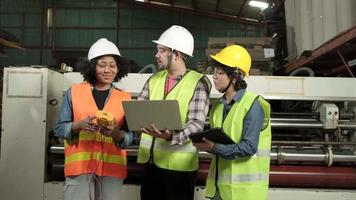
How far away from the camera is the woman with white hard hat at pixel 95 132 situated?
202cm

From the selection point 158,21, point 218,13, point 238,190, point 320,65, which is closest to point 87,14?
point 158,21

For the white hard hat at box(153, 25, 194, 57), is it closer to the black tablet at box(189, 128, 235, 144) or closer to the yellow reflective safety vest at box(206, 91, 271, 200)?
the yellow reflective safety vest at box(206, 91, 271, 200)

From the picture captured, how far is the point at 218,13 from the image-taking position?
40.4 feet

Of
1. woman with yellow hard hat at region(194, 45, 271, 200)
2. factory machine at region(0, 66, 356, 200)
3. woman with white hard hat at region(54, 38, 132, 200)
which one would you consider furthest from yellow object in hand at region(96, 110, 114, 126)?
factory machine at region(0, 66, 356, 200)

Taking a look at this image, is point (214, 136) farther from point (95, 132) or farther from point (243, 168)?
point (95, 132)

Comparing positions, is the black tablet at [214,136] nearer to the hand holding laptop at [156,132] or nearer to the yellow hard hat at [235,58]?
the hand holding laptop at [156,132]

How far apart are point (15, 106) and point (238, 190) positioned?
166 cm

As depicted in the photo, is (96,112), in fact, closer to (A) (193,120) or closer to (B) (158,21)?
(A) (193,120)

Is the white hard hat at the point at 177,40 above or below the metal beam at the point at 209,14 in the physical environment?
below

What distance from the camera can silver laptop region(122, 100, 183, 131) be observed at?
193 centimetres

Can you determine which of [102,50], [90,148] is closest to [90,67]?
[102,50]

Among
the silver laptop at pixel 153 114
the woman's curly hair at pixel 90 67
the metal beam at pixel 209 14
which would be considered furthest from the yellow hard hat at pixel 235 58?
the metal beam at pixel 209 14

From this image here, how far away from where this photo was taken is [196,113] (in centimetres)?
215

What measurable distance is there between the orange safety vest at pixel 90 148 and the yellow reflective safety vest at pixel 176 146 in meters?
0.16
